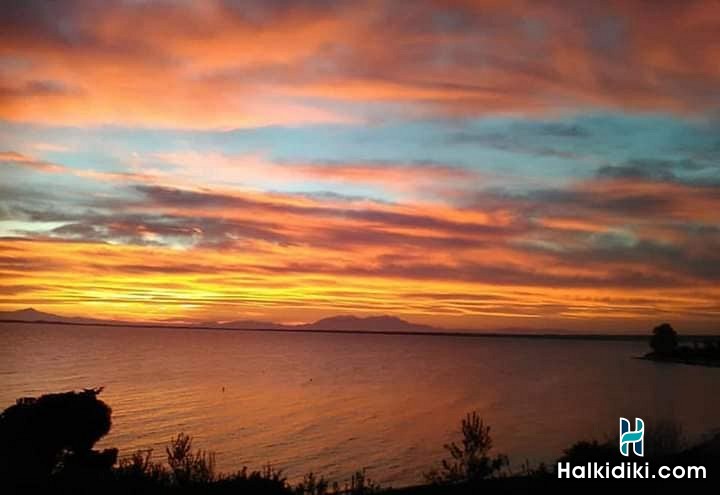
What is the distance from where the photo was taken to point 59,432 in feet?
84.5

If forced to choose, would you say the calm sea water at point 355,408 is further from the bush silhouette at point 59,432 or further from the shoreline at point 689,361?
the shoreline at point 689,361

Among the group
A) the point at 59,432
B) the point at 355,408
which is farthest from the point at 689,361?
the point at 59,432

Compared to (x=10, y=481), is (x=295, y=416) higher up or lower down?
lower down

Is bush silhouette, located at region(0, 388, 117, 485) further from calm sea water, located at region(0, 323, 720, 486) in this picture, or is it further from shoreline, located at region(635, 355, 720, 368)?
shoreline, located at region(635, 355, 720, 368)

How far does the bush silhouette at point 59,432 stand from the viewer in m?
24.9

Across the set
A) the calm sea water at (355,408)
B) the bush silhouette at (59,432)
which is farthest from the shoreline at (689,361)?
the bush silhouette at (59,432)

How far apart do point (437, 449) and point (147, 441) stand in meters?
22.3

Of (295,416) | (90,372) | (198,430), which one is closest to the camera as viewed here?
(198,430)

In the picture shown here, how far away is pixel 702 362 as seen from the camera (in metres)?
168

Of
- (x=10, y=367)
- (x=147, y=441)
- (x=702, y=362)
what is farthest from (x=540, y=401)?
(x=702, y=362)

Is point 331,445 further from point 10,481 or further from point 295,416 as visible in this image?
point 10,481

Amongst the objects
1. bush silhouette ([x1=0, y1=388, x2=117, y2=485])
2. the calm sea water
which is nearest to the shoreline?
the calm sea water

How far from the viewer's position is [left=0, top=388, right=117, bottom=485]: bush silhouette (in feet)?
81.8

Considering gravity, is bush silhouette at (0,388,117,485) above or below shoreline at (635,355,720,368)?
above
